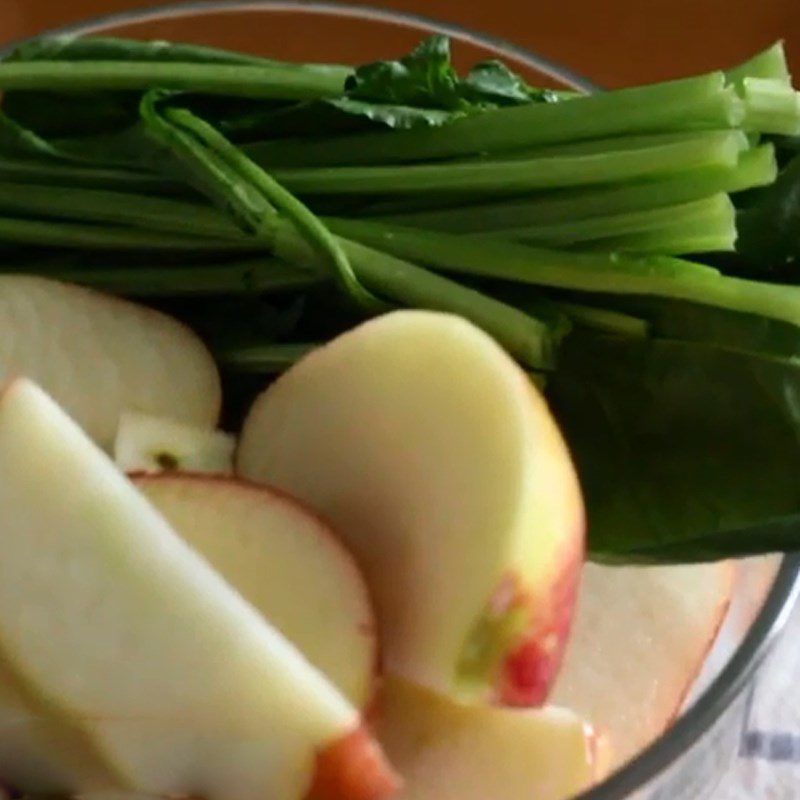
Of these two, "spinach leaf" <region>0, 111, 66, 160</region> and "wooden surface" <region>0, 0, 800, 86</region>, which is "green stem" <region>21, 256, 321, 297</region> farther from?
"wooden surface" <region>0, 0, 800, 86</region>

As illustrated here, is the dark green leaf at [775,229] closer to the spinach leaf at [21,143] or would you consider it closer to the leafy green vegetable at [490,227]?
the leafy green vegetable at [490,227]

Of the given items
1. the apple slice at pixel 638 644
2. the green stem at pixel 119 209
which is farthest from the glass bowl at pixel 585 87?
the green stem at pixel 119 209

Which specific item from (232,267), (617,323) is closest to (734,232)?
(617,323)

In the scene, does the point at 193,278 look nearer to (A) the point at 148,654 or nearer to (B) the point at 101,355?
(B) the point at 101,355

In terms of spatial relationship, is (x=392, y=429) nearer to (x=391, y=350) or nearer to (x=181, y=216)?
(x=391, y=350)

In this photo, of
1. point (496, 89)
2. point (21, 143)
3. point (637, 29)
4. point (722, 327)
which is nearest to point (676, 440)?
point (722, 327)

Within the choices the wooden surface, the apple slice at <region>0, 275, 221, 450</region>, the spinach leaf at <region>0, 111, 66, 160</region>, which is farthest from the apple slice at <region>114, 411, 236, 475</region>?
the wooden surface
